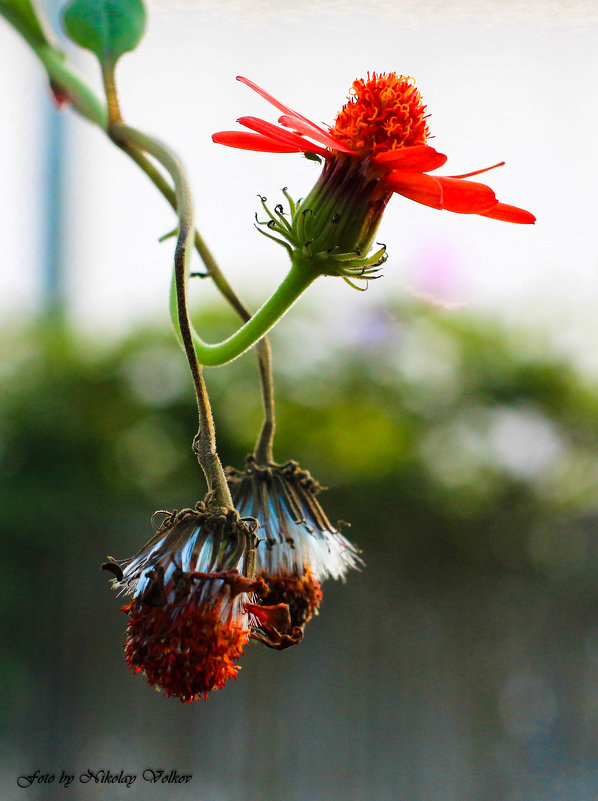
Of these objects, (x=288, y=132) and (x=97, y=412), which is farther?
(x=97, y=412)

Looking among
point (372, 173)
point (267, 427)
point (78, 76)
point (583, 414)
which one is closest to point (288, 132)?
point (372, 173)

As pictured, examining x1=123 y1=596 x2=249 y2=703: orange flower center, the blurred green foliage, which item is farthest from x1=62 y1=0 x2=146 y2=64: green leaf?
the blurred green foliage

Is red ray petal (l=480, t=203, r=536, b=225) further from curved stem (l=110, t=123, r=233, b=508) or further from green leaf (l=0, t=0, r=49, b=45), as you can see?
green leaf (l=0, t=0, r=49, b=45)

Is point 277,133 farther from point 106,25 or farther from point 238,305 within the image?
point 106,25

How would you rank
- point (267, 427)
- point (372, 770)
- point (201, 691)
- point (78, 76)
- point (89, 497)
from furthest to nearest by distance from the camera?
1. point (372, 770)
2. point (89, 497)
3. point (78, 76)
4. point (267, 427)
5. point (201, 691)

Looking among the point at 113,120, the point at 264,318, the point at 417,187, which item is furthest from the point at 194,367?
the point at 113,120

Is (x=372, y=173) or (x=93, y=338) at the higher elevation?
(x=93, y=338)

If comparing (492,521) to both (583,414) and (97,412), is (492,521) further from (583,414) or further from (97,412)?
(97,412)

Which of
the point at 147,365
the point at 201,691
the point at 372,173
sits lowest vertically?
the point at 201,691
